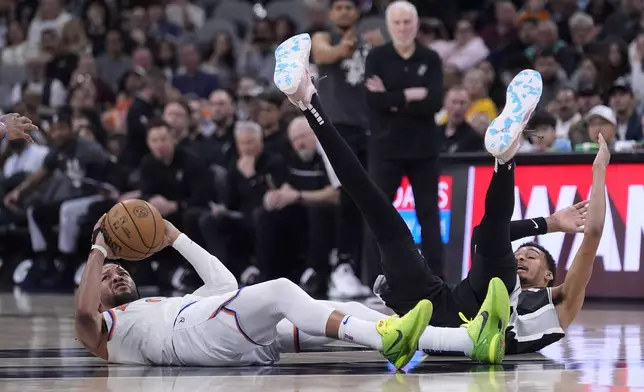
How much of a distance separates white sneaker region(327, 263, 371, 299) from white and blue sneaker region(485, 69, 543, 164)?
5.37 metres

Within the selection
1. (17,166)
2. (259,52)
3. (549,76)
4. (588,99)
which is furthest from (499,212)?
(259,52)

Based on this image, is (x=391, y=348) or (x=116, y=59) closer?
(x=391, y=348)

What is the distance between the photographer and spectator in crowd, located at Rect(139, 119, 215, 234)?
1388 cm

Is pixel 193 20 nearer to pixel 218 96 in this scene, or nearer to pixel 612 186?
pixel 218 96

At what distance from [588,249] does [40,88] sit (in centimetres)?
1337

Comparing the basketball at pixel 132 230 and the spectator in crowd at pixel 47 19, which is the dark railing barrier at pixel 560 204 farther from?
the spectator in crowd at pixel 47 19

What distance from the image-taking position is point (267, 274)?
1314 centimetres

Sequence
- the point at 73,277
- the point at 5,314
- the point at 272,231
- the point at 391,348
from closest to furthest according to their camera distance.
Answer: the point at 391,348 → the point at 5,314 → the point at 272,231 → the point at 73,277

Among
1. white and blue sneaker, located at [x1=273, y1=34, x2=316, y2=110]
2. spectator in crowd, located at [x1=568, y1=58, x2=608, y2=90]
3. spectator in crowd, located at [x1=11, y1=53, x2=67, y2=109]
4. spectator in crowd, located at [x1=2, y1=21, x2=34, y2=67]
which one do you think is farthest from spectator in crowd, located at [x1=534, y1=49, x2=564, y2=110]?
spectator in crowd, located at [x1=2, y1=21, x2=34, y2=67]

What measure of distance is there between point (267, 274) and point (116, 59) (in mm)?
7784

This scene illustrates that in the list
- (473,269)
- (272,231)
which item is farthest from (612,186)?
(473,269)

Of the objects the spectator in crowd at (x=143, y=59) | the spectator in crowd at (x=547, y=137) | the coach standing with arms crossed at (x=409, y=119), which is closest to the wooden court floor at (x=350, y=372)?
the coach standing with arms crossed at (x=409, y=119)

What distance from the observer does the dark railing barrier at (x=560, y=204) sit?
10891 mm

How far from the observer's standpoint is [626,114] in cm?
1288
